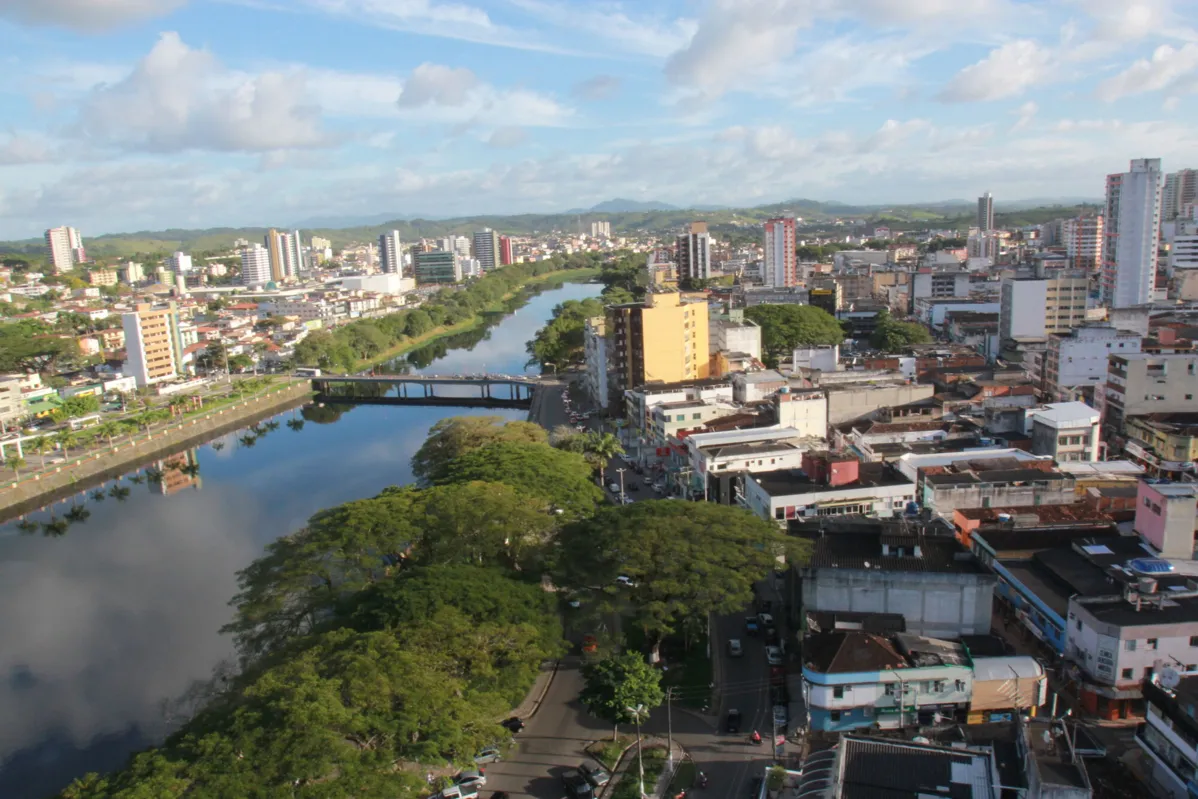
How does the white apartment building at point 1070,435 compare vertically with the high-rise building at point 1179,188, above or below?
below

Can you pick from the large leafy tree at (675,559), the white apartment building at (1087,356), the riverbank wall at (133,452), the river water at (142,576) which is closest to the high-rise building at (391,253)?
the riverbank wall at (133,452)

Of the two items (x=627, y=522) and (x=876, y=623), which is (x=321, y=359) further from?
(x=876, y=623)

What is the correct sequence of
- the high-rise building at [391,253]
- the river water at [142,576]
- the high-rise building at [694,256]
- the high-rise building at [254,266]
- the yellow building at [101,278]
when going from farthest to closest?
the high-rise building at [391,253] < the high-rise building at [254,266] < the yellow building at [101,278] < the high-rise building at [694,256] < the river water at [142,576]

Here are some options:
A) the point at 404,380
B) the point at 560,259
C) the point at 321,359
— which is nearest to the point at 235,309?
the point at 321,359

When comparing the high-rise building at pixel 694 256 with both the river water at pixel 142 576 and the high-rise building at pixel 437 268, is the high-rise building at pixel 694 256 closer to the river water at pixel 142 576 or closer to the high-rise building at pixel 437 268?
the high-rise building at pixel 437 268

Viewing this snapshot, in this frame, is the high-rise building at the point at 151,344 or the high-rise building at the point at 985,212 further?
the high-rise building at the point at 985,212

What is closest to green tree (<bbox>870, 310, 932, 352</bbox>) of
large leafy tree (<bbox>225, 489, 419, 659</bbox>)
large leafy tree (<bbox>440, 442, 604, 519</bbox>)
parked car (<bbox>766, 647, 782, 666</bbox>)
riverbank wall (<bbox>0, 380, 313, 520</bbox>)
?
large leafy tree (<bbox>440, 442, 604, 519</bbox>)

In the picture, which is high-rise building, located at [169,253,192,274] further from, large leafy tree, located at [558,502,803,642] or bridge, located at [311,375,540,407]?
large leafy tree, located at [558,502,803,642]
